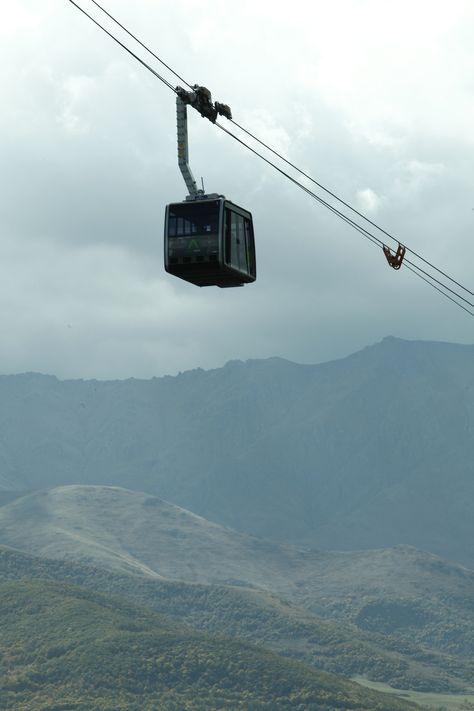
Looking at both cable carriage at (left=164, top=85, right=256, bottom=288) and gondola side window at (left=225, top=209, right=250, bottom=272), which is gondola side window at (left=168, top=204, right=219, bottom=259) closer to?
cable carriage at (left=164, top=85, right=256, bottom=288)

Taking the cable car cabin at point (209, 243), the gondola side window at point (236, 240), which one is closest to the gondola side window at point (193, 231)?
the cable car cabin at point (209, 243)

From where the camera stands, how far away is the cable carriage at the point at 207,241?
4194cm

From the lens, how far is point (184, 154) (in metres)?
38.9

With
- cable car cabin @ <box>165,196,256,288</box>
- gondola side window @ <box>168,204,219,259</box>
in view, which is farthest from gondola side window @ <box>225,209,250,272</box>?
gondola side window @ <box>168,204,219,259</box>

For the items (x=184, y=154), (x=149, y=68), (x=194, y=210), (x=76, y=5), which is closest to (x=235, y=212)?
(x=194, y=210)

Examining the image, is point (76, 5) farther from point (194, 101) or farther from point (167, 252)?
point (167, 252)

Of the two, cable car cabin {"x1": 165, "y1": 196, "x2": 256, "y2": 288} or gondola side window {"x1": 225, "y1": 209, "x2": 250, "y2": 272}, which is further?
gondola side window {"x1": 225, "y1": 209, "x2": 250, "y2": 272}

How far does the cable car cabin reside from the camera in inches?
1652

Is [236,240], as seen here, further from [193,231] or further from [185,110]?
[185,110]

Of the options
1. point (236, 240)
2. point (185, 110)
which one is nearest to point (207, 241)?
point (236, 240)

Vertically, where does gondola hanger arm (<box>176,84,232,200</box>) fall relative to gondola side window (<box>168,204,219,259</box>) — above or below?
above

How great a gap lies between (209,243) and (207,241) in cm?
13

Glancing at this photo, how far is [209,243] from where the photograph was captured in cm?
4203

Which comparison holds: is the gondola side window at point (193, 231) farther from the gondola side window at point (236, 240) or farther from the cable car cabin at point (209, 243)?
the gondola side window at point (236, 240)
